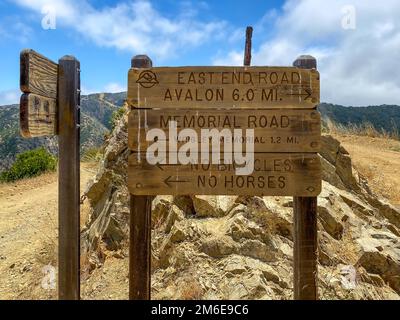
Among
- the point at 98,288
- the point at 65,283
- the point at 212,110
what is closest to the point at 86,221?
the point at 98,288

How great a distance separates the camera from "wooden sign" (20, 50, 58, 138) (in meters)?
2.67

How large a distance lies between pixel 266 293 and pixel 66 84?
2.78 metres

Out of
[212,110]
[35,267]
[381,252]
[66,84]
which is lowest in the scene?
[35,267]

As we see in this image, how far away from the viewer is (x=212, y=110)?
293 cm

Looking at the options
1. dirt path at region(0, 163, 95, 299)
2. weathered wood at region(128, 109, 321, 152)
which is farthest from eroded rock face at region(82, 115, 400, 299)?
weathered wood at region(128, 109, 321, 152)

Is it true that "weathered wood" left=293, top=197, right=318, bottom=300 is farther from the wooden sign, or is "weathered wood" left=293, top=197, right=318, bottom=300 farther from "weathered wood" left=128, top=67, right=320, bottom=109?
the wooden sign

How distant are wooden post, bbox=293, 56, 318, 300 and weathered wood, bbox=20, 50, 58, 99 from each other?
1.92 m

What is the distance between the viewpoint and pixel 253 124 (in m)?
2.91

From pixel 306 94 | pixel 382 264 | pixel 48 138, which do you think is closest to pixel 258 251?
pixel 382 264

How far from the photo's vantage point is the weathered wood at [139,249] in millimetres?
2984

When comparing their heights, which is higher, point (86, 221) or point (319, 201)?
point (319, 201)

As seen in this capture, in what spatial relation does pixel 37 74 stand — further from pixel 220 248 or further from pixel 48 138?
pixel 48 138

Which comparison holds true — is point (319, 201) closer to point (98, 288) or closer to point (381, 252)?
point (381, 252)

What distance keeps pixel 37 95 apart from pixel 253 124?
161 centimetres
